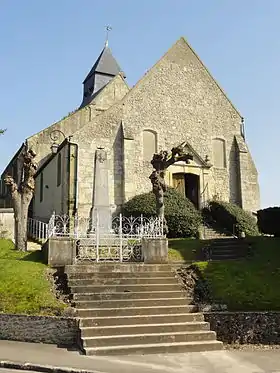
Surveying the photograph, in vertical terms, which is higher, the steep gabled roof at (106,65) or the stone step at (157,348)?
the steep gabled roof at (106,65)

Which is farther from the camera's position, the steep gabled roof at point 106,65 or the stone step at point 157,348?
the steep gabled roof at point 106,65

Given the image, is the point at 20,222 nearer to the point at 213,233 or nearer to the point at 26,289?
the point at 26,289

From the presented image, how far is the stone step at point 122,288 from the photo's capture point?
1047cm

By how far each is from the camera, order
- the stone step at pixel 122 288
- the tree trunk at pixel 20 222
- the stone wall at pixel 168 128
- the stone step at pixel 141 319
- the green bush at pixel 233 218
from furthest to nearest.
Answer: the stone wall at pixel 168 128
the green bush at pixel 233 218
the tree trunk at pixel 20 222
the stone step at pixel 122 288
the stone step at pixel 141 319

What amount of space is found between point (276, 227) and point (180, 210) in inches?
229

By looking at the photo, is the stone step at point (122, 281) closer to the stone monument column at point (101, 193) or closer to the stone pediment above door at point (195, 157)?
the stone monument column at point (101, 193)

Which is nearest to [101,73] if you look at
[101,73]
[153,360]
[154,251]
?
[101,73]

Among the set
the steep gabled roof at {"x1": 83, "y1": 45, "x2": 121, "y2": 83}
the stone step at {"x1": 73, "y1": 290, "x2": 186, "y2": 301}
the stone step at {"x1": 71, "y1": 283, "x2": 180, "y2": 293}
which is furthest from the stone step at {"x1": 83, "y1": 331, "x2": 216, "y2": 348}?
the steep gabled roof at {"x1": 83, "y1": 45, "x2": 121, "y2": 83}

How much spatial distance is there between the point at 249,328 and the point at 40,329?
4.61m

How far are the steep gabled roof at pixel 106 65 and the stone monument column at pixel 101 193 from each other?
72.9 ft

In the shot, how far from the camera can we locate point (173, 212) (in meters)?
22.6

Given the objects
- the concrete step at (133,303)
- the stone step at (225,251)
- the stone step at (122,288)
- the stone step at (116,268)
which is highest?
the stone step at (225,251)

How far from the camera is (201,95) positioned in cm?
2827

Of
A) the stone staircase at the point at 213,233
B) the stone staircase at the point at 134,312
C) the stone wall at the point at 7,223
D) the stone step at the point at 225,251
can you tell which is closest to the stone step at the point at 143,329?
the stone staircase at the point at 134,312
